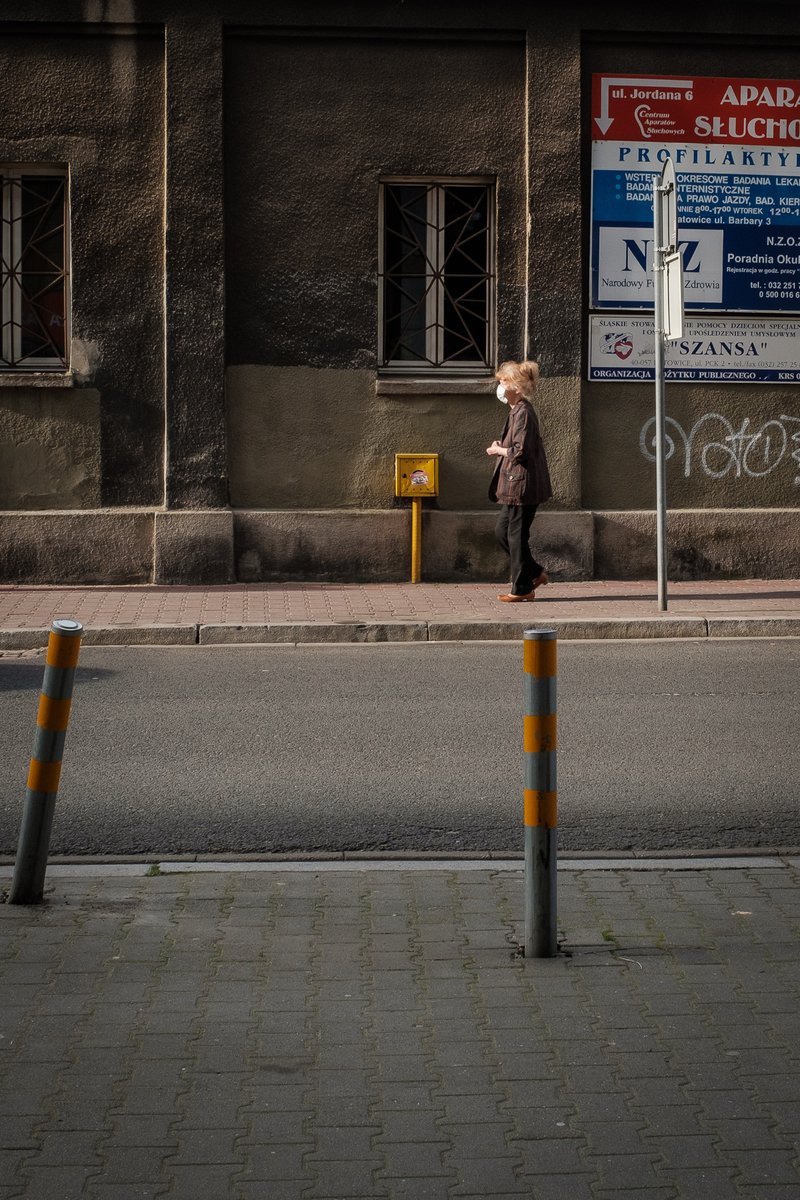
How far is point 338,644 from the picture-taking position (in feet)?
37.3

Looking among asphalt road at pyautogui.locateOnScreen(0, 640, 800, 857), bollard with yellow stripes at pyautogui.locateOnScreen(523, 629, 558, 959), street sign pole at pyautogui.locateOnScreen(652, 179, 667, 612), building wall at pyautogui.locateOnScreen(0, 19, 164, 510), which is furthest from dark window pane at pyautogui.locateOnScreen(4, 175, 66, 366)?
bollard with yellow stripes at pyautogui.locateOnScreen(523, 629, 558, 959)

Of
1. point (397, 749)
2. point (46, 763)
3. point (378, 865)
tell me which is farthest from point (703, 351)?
point (46, 763)

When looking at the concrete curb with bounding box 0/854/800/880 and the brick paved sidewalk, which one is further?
the brick paved sidewalk

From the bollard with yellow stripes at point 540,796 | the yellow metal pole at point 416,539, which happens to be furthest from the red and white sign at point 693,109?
the bollard with yellow stripes at point 540,796

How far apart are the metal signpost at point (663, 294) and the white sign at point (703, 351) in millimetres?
1869

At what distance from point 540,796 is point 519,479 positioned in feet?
26.6

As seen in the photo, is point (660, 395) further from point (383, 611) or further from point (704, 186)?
point (704, 186)

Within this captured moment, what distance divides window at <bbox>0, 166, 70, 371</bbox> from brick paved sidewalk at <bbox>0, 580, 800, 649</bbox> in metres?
2.13

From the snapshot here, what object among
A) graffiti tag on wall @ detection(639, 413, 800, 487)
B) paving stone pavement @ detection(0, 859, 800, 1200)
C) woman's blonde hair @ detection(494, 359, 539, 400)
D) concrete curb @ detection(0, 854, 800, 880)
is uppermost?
woman's blonde hair @ detection(494, 359, 539, 400)

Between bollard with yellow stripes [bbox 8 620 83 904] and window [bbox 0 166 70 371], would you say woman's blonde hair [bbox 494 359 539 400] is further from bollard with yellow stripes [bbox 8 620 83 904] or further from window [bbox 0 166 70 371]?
bollard with yellow stripes [bbox 8 620 83 904]

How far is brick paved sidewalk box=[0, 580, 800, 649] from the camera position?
1147 cm

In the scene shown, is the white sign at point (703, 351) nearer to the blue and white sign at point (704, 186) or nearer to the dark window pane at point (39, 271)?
the blue and white sign at point (704, 186)

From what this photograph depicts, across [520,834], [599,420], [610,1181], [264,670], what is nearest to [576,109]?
[599,420]

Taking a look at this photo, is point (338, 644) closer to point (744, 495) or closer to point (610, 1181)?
point (744, 495)
